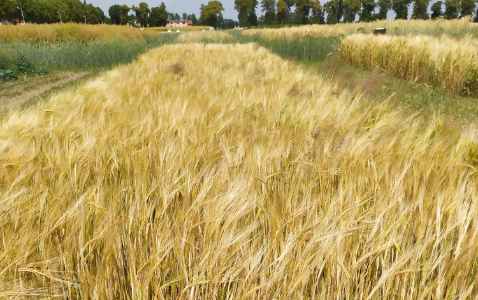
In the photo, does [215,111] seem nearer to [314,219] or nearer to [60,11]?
[314,219]

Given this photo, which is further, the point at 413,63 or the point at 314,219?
the point at 413,63

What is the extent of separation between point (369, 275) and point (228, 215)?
0.33 m

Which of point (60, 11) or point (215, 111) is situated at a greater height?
point (60, 11)

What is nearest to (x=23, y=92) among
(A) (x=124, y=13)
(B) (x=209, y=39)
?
(B) (x=209, y=39)

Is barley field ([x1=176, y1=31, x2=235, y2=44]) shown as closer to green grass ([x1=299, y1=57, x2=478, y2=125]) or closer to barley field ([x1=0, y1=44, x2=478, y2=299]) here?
green grass ([x1=299, y1=57, x2=478, y2=125])

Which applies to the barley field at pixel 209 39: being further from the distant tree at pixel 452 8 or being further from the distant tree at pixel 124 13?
the distant tree at pixel 124 13

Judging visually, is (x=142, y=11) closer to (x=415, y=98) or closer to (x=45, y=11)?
(x=45, y=11)

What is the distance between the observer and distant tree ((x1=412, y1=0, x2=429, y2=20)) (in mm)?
55812

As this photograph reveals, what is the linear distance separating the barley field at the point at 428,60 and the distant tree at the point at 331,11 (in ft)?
219

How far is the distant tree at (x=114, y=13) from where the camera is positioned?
94938 millimetres

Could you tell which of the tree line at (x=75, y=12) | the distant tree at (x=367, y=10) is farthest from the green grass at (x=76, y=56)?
the distant tree at (x=367, y=10)

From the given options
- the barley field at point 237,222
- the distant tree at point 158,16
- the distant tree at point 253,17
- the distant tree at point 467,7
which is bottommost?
the barley field at point 237,222

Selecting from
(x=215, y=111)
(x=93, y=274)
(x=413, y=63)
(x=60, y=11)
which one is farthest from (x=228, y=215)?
(x=60, y=11)

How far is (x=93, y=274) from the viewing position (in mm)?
625
